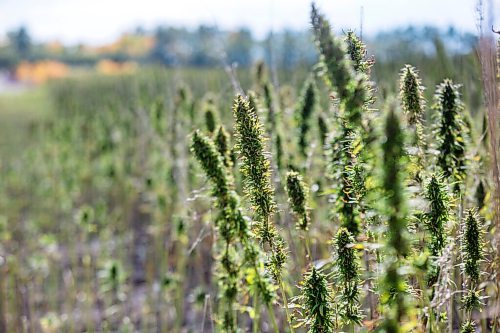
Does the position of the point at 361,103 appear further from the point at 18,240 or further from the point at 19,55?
the point at 19,55

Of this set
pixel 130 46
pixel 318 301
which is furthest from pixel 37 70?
pixel 318 301

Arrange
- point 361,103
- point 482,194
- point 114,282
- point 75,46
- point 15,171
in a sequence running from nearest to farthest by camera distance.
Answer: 1. point 361,103
2. point 482,194
3. point 114,282
4. point 15,171
5. point 75,46

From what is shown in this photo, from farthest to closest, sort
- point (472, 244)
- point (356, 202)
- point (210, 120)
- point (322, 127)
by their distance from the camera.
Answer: point (322, 127) → point (210, 120) → point (472, 244) → point (356, 202)

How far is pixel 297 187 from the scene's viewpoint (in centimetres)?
211

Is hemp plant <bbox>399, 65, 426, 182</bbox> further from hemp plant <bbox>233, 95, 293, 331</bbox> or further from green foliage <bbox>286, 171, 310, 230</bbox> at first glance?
hemp plant <bbox>233, 95, 293, 331</bbox>

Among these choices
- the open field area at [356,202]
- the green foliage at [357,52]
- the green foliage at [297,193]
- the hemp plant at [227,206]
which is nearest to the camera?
the open field area at [356,202]

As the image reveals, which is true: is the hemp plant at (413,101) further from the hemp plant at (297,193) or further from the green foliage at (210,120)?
Result: the green foliage at (210,120)

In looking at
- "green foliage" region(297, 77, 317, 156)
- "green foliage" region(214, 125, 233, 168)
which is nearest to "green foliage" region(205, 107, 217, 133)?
"green foliage" region(297, 77, 317, 156)

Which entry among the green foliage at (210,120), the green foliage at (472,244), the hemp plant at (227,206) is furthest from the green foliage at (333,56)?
the green foliage at (210,120)

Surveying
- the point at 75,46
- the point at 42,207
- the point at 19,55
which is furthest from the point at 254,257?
the point at 75,46

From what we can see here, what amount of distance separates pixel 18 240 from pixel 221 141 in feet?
21.5

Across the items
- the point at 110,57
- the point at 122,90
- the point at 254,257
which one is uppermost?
the point at 110,57

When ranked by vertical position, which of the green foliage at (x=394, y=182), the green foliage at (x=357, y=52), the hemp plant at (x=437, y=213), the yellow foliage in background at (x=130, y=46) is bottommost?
the hemp plant at (x=437, y=213)

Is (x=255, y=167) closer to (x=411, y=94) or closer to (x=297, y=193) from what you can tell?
(x=297, y=193)
